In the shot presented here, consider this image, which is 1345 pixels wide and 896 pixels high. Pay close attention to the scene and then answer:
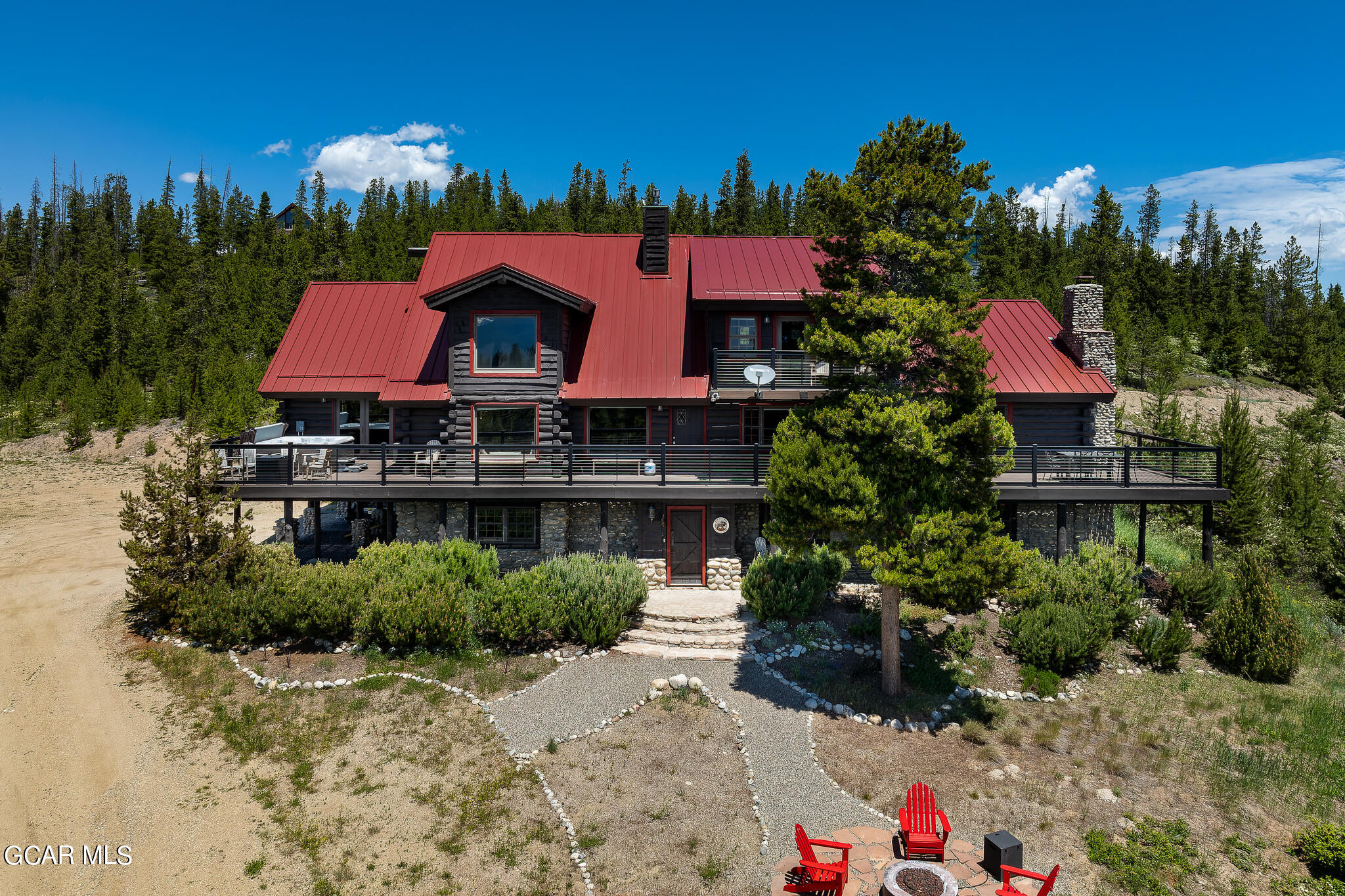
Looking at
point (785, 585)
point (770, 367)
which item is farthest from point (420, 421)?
point (785, 585)

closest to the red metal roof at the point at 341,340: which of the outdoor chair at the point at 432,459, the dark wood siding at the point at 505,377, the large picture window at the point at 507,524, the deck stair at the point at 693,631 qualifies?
the dark wood siding at the point at 505,377

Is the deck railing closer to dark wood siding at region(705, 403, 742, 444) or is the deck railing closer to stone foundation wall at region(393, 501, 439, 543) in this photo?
stone foundation wall at region(393, 501, 439, 543)

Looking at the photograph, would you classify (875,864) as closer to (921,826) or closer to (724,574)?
(921,826)

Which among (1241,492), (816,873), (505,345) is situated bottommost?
(816,873)

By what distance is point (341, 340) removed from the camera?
22.8 meters

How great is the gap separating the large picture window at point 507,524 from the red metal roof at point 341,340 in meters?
5.53

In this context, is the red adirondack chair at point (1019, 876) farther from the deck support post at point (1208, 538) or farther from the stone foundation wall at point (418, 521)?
the stone foundation wall at point (418, 521)

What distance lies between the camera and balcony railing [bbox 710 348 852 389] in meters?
19.1

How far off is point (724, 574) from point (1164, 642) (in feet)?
32.6

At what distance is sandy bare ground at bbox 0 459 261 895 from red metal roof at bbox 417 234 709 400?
36.7ft

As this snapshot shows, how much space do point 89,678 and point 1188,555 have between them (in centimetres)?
2897

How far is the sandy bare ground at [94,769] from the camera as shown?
8.80 m

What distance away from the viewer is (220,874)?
8.66 metres

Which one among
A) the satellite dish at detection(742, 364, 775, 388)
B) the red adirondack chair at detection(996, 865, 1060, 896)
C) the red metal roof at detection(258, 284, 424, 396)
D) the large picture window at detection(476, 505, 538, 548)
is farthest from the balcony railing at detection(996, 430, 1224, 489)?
the red metal roof at detection(258, 284, 424, 396)
